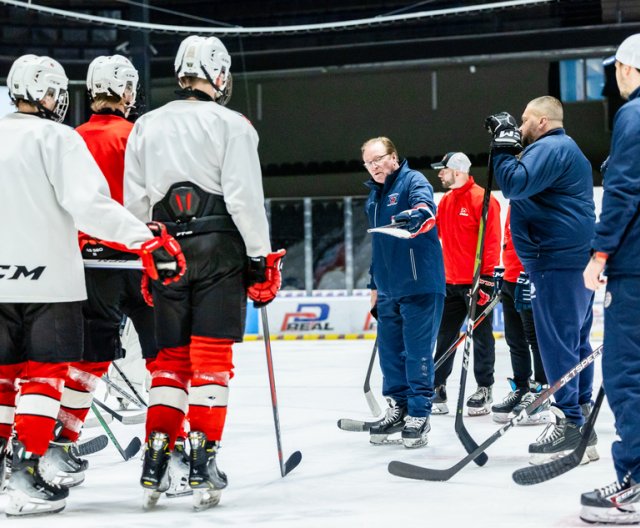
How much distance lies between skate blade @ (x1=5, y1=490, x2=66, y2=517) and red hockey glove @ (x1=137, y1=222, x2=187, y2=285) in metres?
0.78

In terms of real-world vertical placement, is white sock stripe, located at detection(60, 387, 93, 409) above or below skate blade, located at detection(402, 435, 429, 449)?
above

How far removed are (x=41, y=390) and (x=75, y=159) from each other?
73 cm

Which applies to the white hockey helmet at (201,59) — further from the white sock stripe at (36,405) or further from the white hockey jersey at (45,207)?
the white sock stripe at (36,405)

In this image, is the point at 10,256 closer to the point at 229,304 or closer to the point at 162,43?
the point at 229,304

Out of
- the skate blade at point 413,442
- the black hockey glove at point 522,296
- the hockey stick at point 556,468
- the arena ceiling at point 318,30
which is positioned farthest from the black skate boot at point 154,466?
the arena ceiling at point 318,30

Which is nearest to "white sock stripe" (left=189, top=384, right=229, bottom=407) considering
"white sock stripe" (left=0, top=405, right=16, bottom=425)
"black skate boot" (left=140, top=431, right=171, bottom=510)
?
"black skate boot" (left=140, top=431, right=171, bottom=510)

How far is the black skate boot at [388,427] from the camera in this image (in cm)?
425

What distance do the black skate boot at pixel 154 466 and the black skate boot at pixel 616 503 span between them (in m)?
1.29

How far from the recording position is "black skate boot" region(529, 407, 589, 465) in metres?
3.50

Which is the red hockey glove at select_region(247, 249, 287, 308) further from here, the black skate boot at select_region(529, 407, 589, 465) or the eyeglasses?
the eyeglasses

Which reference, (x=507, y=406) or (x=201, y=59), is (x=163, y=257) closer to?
(x=201, y=59)

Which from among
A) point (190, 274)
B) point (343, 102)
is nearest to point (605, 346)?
point (190, 274)

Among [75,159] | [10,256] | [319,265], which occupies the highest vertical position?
[75,159]

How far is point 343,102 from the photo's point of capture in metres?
17.3
